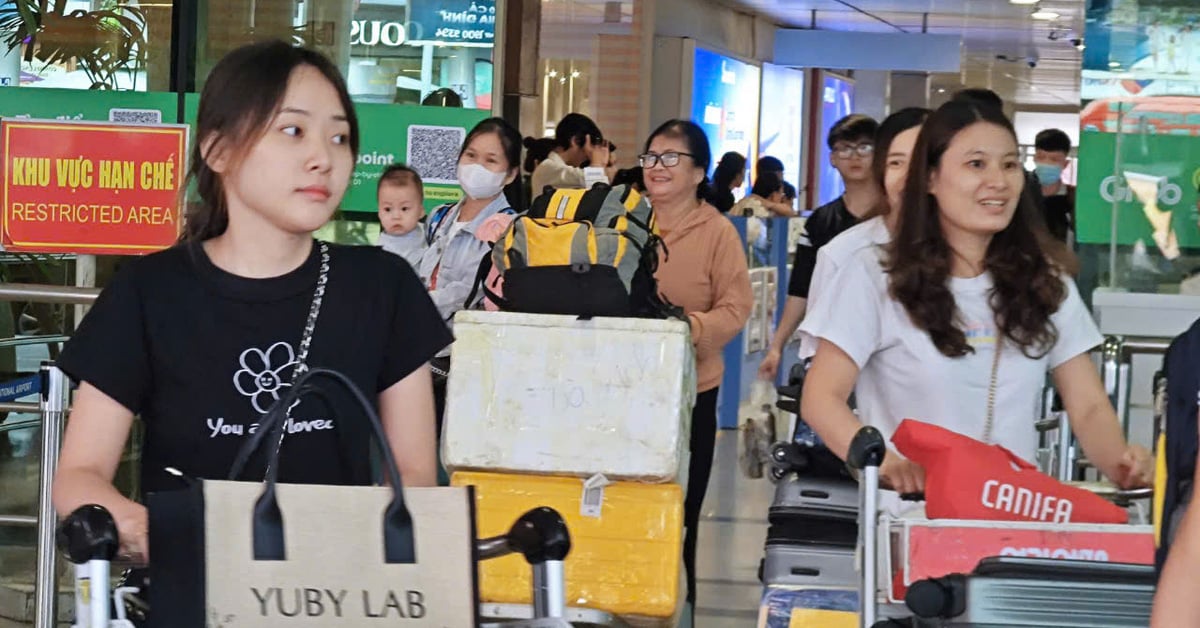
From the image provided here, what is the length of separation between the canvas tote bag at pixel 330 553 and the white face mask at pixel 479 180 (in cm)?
369

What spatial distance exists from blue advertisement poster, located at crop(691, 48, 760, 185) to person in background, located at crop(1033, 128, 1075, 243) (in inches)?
361

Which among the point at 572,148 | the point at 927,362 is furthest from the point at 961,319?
the point at 572,148

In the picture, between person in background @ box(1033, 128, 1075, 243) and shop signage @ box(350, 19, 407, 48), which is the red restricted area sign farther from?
person in background @ box(1033, 128, 1075, 243)

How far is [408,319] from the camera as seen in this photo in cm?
241

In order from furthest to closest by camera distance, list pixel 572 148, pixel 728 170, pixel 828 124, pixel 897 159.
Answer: pixel 828 124, pixel 728 170, pixel 572 148, pixel 897 159

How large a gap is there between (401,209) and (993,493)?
419 centimetres

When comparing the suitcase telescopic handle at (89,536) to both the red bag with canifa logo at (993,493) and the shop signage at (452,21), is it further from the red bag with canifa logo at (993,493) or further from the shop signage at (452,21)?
the shop signage at (452,21)

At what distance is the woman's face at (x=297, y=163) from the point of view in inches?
91.1

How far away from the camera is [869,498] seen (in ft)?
8.16

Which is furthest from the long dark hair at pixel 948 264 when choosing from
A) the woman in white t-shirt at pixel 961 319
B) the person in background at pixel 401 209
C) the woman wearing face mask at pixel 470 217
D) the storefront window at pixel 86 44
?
the storefront window at pixel 86 44

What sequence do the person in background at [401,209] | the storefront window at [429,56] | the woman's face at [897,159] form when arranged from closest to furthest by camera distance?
the woman's face at [897,159], the person in background at [401,209], the storefront window at [429,56]

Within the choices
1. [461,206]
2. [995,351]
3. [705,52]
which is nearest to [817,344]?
[995,351]

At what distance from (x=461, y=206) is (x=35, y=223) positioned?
4.83 ft

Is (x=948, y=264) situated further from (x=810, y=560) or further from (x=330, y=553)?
(x=330, y=553)
